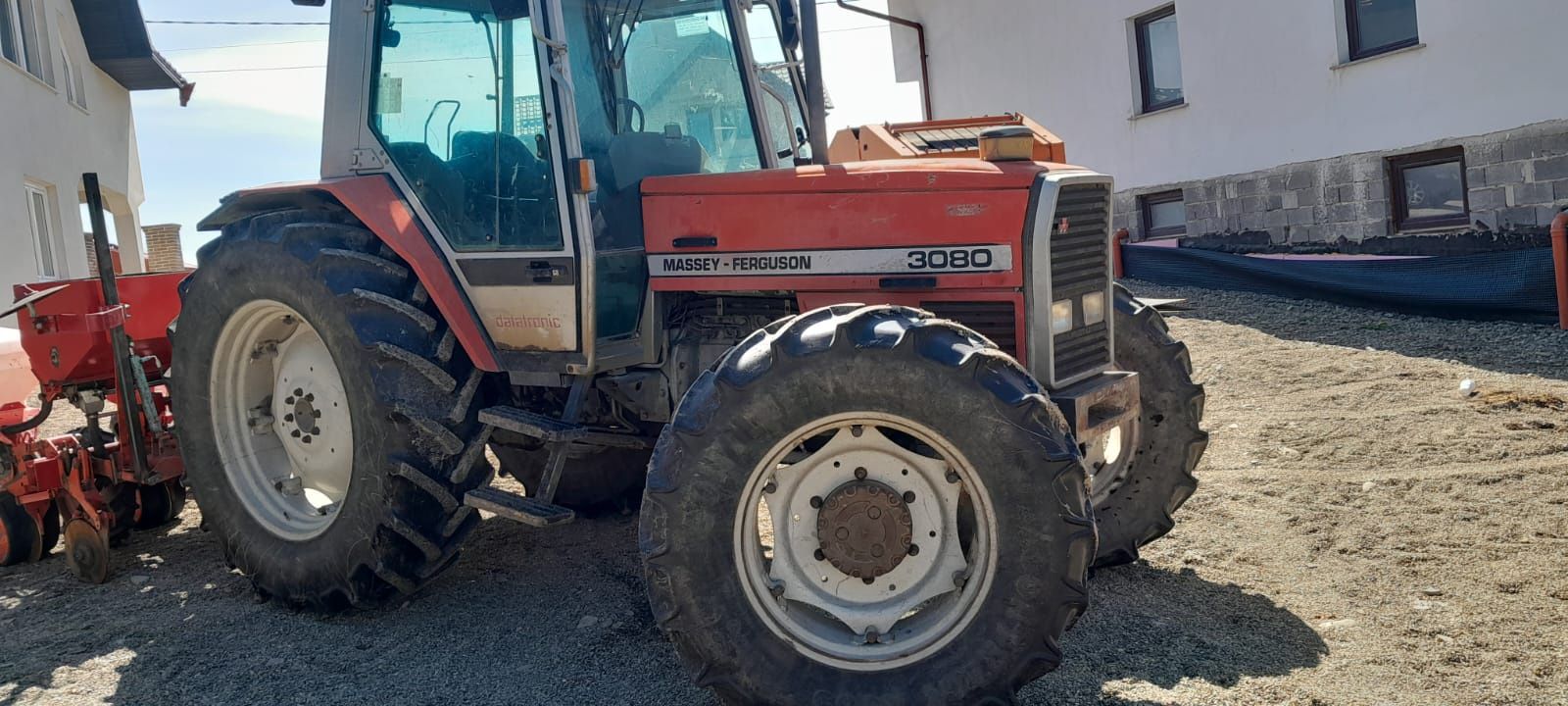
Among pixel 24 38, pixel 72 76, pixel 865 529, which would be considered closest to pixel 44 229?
pixel 24 38

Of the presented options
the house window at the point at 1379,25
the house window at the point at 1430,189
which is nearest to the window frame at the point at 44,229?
the house window at the point at 1379,25

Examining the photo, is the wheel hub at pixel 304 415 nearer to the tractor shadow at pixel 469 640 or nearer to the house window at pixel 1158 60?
the tractor shadow at pixel 469 640

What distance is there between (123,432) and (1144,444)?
169 inches

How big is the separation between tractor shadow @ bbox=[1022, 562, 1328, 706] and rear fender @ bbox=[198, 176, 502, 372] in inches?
88.1

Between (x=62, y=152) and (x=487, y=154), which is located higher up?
(x=62, y=152)

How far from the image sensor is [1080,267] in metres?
4.08

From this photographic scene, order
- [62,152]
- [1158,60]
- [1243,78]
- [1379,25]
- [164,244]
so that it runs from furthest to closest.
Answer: [164,244] → [62,152] → [1158,60] → [1243,78] → [1379,25]

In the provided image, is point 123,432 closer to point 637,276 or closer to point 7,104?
point 637,276

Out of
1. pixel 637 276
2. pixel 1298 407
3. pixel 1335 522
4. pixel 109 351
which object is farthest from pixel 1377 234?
pixel 109 351

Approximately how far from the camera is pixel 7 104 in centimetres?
1366

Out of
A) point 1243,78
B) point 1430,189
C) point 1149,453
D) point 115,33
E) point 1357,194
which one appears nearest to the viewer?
point 1149,453

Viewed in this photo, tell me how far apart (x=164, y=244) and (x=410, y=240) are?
61.0 ft

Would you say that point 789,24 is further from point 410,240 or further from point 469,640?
point 469,640

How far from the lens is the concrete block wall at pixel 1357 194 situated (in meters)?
8.92
